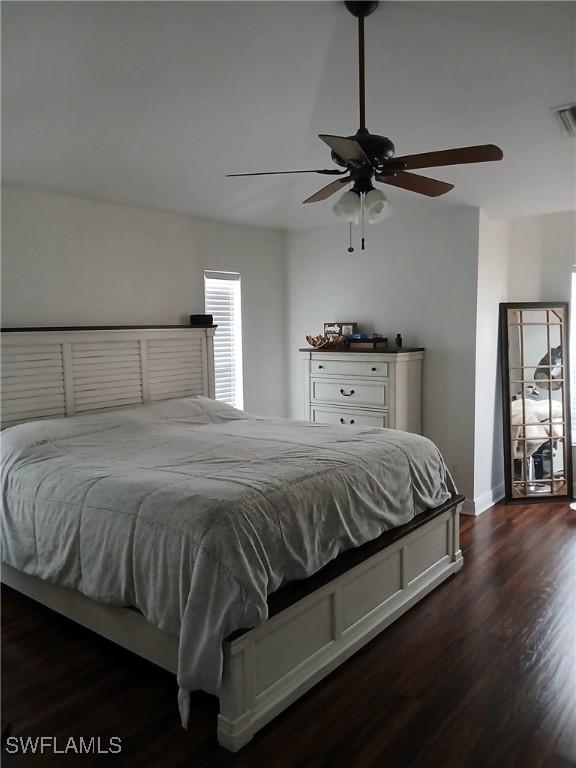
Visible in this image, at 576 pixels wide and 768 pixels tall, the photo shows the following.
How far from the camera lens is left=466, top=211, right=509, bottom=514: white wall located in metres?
4.79

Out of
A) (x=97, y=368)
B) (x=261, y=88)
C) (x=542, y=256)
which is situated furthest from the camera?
(x=542, y=256)

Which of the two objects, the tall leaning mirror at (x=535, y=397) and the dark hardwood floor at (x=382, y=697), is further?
the tall leaning mirror at (x=535, y=397)

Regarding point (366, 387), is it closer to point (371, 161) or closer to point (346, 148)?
point (371, 161)

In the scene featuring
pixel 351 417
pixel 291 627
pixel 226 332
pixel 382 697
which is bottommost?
pixel 382 697

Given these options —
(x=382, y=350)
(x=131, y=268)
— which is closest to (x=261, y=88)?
(x=131, y=268)

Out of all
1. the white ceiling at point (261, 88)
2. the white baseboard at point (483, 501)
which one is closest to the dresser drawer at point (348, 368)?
the white baseboard at point (483, 501)

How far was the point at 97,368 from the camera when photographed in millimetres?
4188

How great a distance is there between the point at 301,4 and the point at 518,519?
3.94m

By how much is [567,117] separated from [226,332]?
3.27 meters

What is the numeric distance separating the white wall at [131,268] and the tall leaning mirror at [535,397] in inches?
88.2

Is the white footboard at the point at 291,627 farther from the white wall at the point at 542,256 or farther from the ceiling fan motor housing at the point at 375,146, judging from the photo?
the white wall at the point at 542,256

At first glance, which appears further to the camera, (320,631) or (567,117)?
(567,117)

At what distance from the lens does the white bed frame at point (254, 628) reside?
7.57 ft

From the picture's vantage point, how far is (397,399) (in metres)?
4.79
